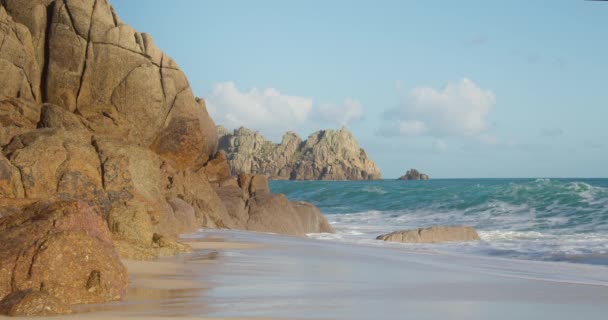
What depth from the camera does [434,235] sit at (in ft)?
58.5

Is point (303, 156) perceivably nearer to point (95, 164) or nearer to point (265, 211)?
point (265, 211)

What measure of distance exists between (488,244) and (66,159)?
9.25m

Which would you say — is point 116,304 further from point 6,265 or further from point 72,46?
point 72,46

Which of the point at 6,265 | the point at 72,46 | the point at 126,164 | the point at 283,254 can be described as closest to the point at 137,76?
the point at 72,46

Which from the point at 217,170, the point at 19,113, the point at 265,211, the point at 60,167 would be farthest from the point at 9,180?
the point at 217,170

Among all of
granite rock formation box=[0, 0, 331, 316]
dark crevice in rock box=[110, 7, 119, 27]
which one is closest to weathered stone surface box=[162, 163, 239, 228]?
granite rock formation box=[0, 0, 331, 316]

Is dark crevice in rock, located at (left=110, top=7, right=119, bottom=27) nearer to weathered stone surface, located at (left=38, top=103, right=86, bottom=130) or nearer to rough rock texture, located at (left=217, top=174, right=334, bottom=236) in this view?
weathered stone surface, located at (left=38, top=103, right=86, bottom=130)

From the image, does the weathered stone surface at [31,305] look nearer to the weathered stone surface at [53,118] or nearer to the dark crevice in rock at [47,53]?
the weathered stone surface at [53,118]

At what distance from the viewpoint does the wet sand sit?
5250 millimetres

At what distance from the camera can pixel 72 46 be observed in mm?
20797

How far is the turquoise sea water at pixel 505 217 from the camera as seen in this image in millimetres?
15211

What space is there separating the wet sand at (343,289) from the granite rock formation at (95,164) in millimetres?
503

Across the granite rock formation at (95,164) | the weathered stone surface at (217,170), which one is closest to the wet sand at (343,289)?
the granite rock formation at (95,164)

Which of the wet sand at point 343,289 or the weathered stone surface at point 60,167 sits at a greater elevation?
the weathered stone surface at point 60,167
